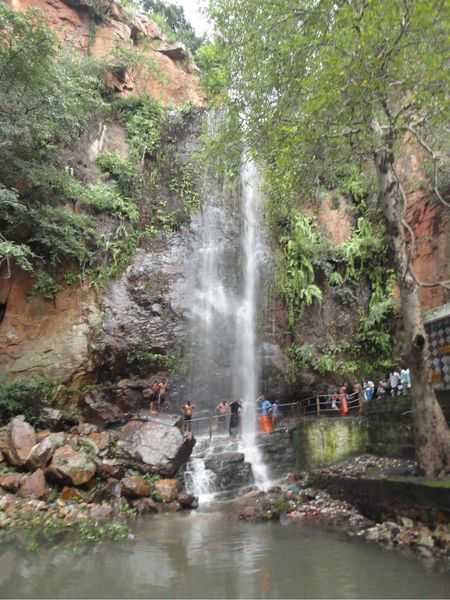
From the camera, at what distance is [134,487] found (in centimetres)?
1018

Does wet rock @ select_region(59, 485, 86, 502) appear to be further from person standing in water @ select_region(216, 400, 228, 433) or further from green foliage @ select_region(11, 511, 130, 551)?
person standing in water @ select_region(216, 400, 228, 433)

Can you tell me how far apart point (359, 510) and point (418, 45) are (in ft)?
28.5

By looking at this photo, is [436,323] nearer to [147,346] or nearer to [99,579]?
[99,579]

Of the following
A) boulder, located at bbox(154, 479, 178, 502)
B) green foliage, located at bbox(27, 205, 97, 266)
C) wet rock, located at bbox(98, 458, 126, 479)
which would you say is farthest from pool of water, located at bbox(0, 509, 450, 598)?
green foliage, located at bbox(27, 205, 97, 266)

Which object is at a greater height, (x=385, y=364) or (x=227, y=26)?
(x=227, y=26)

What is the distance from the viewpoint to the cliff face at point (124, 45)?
21.5 meters

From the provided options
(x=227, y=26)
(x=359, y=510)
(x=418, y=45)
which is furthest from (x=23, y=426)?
(x=418, y=45)

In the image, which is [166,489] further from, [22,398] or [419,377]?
[419,377]

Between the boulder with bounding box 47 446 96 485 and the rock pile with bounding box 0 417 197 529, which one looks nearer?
the rock pile with bounding box 0 417 197 529

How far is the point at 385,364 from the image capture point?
16547 millimetres

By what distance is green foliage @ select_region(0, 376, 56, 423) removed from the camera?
11641 millimetres

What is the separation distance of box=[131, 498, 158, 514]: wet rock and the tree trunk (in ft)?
18.6

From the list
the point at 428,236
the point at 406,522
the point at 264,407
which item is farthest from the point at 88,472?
the point at 428,236

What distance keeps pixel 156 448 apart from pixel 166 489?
1.23 meters
